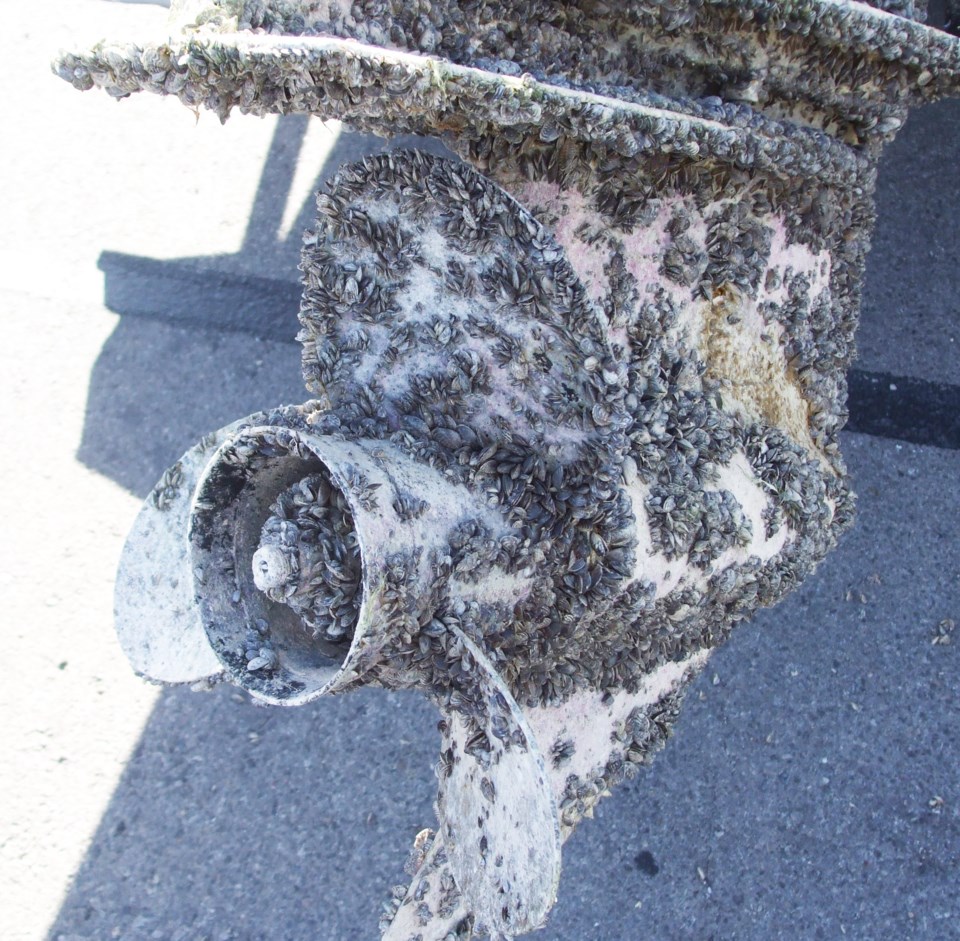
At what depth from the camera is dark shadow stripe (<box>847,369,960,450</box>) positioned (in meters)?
2.35

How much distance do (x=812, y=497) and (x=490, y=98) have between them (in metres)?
1.00

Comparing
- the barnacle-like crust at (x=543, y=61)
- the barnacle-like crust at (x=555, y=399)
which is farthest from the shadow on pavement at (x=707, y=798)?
the barnacle-like crust at (x=543, y=61)

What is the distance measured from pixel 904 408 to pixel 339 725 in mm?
1645

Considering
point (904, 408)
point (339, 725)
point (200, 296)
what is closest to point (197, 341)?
point (200, 296)

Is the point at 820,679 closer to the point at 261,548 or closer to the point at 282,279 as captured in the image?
the point at 261,548

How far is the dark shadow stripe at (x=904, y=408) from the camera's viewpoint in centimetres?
235

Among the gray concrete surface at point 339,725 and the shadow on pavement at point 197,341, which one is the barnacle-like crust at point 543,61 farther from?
the shadow on pavement at point 197,341

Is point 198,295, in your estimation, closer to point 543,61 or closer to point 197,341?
point 197,341

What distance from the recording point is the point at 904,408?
2.37 meters

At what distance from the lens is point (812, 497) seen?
1744 millimetres

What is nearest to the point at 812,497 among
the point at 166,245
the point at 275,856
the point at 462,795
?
the point at 462,795

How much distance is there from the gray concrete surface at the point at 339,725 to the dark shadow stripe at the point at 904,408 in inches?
1.0

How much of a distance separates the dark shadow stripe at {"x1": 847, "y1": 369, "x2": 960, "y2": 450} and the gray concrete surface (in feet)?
0.09

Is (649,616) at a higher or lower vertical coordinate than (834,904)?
higher
